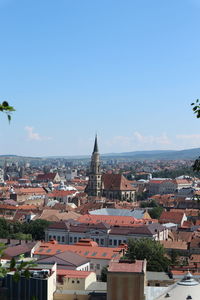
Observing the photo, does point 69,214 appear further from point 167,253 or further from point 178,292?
point 178,292

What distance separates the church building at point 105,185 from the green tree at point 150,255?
1821 inches

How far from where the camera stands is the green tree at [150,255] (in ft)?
97.3

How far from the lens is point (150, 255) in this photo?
30.6 metres

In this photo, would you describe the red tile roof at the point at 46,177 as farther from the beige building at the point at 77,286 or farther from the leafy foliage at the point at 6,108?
the leafy foliage at the point at 6,108

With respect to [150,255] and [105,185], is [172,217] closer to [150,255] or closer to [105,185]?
[150,255]

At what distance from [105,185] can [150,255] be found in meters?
50.8

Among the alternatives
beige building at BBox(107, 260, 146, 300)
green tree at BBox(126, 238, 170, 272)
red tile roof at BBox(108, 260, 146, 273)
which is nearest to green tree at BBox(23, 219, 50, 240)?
green tree at BBox(126, 238, 170, 272)

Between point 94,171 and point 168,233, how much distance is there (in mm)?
34568

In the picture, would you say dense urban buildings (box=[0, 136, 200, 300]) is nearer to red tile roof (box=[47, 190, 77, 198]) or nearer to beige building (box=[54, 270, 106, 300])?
beige building (box=[54, 270, 106, 300])

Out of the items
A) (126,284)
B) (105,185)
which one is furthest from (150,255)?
(105,185)

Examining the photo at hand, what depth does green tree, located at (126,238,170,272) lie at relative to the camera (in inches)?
1168

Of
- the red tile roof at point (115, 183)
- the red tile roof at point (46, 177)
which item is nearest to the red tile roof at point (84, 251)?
the red tile roof at point (115, 183)

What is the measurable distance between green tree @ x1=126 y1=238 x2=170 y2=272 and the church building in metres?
46.2

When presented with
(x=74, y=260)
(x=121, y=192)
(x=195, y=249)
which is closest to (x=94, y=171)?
(x=121, y=192)
